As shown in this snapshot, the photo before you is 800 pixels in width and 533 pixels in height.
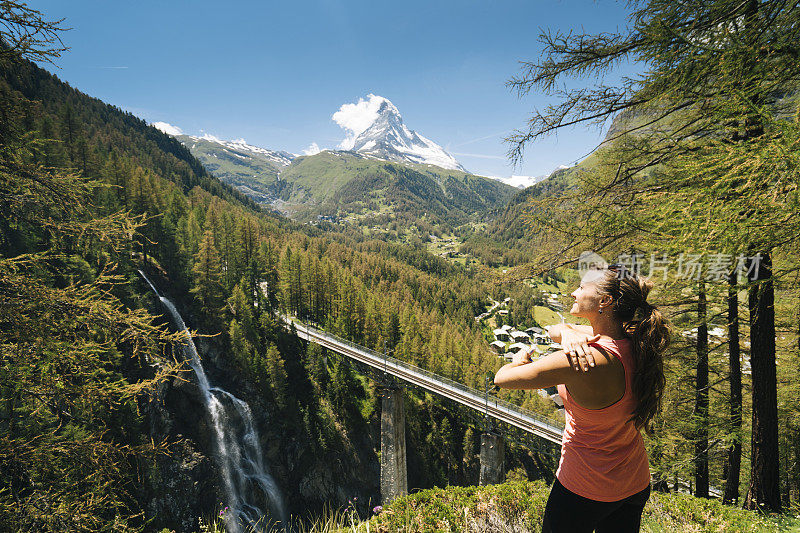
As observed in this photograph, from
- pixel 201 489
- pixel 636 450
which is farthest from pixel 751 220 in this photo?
pixel 201 489

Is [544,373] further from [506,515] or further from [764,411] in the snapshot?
[764,411]

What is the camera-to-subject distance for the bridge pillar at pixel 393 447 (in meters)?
24.0

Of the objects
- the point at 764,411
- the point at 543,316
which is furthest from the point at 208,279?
the point at 543,316

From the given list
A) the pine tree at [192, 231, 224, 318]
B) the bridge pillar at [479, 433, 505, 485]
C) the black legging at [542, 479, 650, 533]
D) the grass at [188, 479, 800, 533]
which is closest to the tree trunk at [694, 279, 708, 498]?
the grass at [188, 479, 800, 533]

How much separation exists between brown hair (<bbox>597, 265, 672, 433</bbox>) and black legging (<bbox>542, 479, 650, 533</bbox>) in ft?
1.69

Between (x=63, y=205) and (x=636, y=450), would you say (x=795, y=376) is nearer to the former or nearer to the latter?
(x=636, y=450)

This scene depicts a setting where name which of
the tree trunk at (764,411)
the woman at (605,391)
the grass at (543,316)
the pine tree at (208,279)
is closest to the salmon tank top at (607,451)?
the woman at (605,391)

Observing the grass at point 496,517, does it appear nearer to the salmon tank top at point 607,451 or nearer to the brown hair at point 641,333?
the salmon tank top at point 607,451

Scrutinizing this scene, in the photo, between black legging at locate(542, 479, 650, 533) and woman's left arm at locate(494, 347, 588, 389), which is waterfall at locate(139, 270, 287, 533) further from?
woman's left arm at locate(494, 347, 588, 389)

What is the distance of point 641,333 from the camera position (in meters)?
1.65

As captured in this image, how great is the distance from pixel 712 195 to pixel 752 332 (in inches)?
128

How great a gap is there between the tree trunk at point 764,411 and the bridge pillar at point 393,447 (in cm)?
2244

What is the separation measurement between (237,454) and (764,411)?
30.1 m

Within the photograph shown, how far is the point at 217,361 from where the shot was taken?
2795 centimetres
